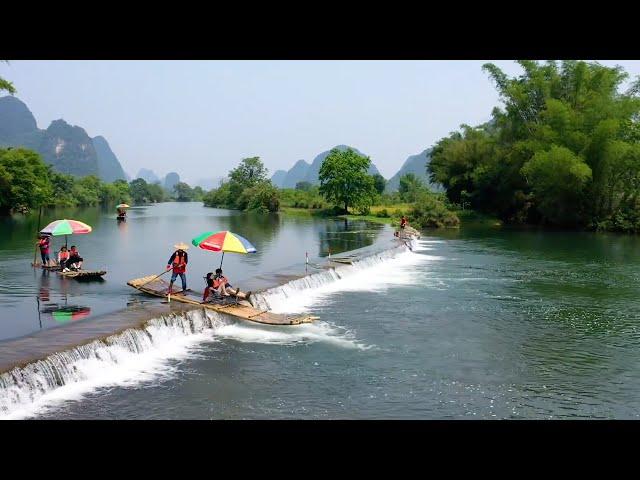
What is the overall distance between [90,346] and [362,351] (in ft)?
20.6

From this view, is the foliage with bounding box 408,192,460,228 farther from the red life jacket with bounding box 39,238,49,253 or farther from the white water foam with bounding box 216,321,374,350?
the white water foam with bounding box 216,321,374,350

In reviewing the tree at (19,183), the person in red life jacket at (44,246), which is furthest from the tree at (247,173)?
the person in red life jacket at (44,246)

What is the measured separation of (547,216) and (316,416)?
52551 mm

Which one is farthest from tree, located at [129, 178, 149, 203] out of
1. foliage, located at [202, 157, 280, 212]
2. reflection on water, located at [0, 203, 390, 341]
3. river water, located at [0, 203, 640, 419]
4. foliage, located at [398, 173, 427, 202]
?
river water, located at [0, 203, 640, 419]

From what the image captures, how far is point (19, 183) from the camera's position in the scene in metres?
69.1

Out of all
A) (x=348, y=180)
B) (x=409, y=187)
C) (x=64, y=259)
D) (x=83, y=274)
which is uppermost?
(x=348, y=180)

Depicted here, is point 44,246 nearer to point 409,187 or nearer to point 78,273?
point 78,273

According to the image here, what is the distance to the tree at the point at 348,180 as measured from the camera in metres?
80.6

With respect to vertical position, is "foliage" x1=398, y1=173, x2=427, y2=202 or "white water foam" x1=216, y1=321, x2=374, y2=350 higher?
"foliage" x1=398, y1=173, x2=427, y2=202

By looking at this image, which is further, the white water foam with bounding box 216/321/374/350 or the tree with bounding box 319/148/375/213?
the tree with bounding box 319/148/375/213

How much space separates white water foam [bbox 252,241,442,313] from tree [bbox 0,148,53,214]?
5035 centimetres

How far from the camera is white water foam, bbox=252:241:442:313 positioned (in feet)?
68.3

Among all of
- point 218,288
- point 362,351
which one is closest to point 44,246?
point 218,288
